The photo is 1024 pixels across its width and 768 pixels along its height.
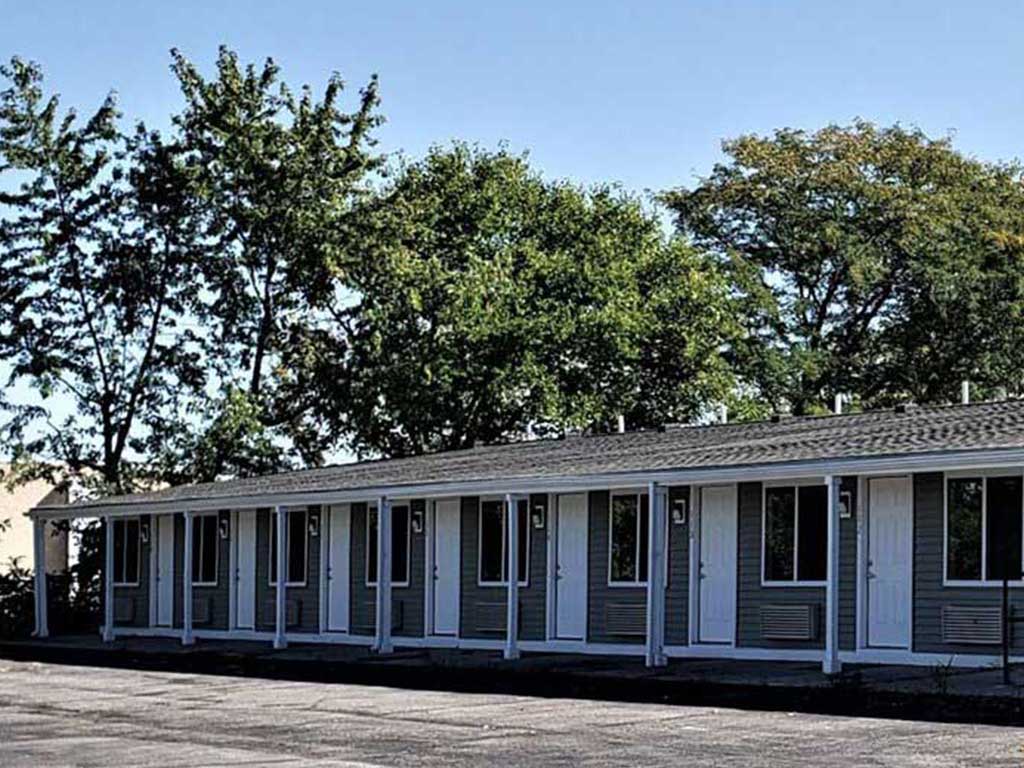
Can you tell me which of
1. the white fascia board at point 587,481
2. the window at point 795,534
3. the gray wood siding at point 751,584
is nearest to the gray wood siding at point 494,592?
the white fascia board at point 587,481

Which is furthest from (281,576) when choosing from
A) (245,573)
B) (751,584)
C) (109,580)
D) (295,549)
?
(751,584)

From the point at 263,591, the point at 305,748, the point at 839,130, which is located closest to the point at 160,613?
the point at 263,591

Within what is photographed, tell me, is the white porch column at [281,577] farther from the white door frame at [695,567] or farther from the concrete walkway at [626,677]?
the white door frame at [695,567]

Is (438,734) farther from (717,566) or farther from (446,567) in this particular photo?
(446,567)

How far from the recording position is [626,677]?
910 inches

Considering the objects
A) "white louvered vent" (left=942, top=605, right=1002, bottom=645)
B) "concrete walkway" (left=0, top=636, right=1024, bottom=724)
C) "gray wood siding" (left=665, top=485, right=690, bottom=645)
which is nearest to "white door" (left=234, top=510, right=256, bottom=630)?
"concrete walkway" (left=0, top=636, right=1024, bottom=724)

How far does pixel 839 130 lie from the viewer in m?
53.8

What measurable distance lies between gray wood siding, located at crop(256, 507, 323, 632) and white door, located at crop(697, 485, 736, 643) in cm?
847

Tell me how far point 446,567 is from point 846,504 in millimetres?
7904

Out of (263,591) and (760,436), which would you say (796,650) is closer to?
(760,436)

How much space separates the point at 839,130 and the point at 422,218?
43.8 feet

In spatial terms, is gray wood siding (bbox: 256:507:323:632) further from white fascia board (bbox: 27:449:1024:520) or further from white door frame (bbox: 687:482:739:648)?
white door frame (bbox: 687:482:739:648)

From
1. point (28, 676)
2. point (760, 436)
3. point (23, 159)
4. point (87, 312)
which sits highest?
point (23, 159)

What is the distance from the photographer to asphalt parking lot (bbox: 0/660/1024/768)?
585 inches
